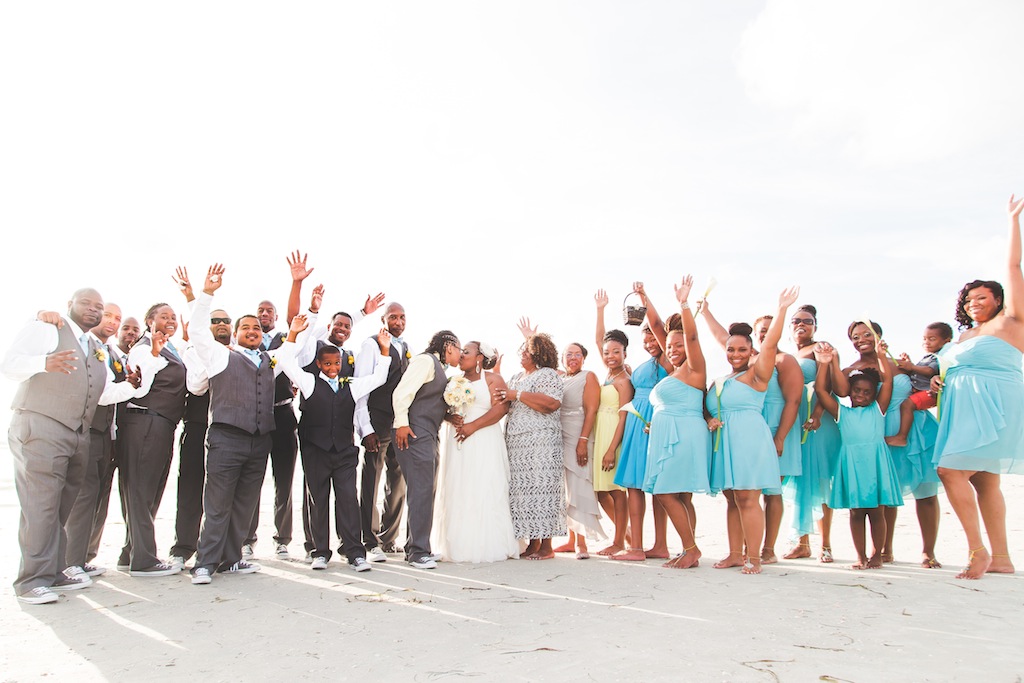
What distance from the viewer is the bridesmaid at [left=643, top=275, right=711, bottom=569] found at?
6.74m

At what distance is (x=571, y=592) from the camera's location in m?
5.90

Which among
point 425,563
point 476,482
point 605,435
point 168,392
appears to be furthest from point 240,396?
point 605,435

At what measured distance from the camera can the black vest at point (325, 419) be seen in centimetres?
692

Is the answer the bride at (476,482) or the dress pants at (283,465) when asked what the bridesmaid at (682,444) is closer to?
the bride at (476,482)

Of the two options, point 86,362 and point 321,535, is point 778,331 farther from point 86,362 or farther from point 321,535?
point 86,362

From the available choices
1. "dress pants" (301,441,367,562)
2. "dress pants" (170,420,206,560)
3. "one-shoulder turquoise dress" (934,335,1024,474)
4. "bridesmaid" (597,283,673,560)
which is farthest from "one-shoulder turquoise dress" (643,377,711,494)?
"dress pants" (170,420,206,560)

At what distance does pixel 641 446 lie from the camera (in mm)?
7395

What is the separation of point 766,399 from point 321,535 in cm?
446

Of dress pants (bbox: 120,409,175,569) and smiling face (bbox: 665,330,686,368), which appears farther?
smiling face (bbox: 665,330,686,368)

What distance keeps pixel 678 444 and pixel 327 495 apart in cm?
335

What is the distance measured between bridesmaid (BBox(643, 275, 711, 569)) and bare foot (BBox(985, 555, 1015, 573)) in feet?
7.78

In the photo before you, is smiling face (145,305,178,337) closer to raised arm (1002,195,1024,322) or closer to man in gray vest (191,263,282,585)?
man in gray vest (191,263,282,585)

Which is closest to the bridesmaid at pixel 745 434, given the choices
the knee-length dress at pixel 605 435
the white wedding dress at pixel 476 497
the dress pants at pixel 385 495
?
the knee-length dress at pixel 605 435

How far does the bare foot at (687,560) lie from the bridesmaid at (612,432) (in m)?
0.65
